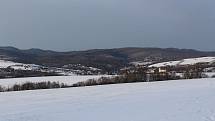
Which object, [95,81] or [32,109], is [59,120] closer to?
[32,109]

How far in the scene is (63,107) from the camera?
77.2 feet

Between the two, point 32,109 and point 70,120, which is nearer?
point 70,120

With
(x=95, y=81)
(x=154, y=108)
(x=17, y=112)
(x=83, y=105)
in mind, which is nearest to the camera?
(x=17, y=112)

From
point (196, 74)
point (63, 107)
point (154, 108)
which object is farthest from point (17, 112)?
point (196, 74)

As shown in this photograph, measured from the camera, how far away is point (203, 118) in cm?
1728

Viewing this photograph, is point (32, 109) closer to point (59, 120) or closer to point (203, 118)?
point (59, 120)

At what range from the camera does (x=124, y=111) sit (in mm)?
21047

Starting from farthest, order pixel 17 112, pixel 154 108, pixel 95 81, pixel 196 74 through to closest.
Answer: pixel 196 74 < pixel 95 81 < pixel 154 108 < pixel 17 112

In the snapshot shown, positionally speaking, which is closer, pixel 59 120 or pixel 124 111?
pixel 59 120

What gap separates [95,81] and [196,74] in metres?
19.1

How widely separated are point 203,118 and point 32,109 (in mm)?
9025

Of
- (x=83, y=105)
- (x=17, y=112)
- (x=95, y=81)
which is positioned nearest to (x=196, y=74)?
(x=95, y=81)

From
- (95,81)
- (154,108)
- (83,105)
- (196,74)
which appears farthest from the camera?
(196,74)

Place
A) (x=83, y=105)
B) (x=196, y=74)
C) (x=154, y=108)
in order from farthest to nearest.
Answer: (x=196, y=74) → (x=83, y=105) → (x=154, y=108)
